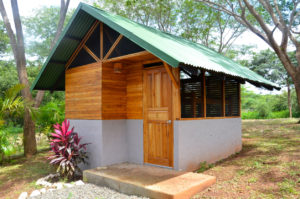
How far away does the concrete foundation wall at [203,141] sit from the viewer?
5805 mm

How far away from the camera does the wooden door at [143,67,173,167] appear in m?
6.06

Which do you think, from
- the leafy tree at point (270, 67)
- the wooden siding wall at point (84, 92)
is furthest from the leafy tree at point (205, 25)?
the wooden siding wall at point (84, 92)

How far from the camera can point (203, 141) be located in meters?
6.61

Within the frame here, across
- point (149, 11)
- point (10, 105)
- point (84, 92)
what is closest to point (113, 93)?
point (84, 92)

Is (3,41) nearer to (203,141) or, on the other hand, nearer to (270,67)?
(203,141)

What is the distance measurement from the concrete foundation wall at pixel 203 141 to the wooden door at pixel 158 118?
0.26 m

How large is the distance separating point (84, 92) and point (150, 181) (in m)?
3.38

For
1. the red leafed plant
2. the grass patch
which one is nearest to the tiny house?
the red leafed plant

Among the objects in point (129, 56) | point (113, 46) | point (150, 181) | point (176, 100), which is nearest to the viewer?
point (150, 181)

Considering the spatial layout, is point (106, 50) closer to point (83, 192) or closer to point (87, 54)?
point (87, 54)

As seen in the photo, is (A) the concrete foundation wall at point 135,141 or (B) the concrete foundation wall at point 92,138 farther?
(B) the concrete foundation wall at point 92,138

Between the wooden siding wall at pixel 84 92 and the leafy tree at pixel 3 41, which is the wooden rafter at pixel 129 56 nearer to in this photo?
the wooden siding wall at pixel 84 92

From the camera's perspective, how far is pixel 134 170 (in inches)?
235

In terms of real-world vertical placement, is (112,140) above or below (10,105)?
below
